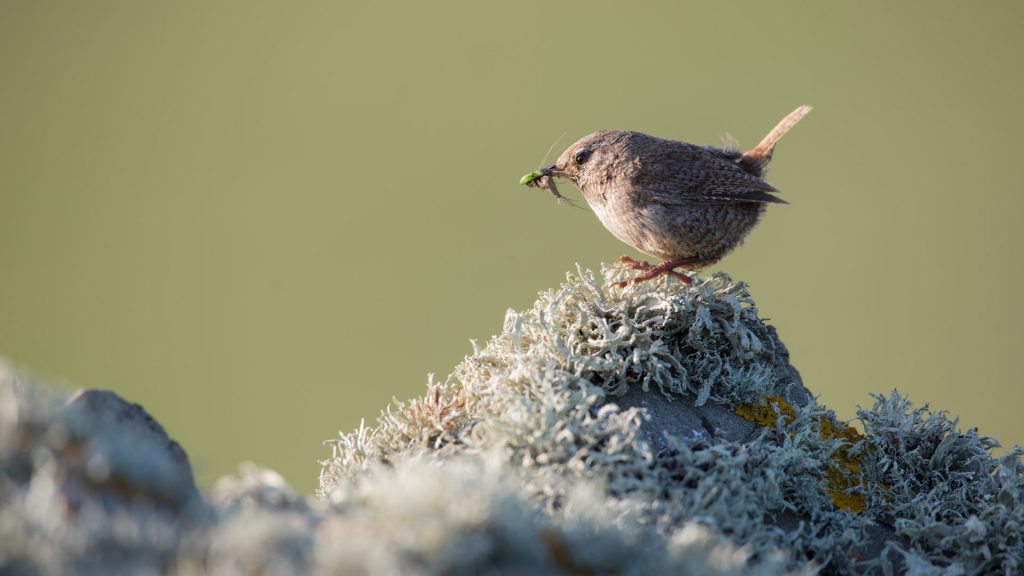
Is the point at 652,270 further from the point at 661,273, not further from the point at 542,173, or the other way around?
the point at 542,173

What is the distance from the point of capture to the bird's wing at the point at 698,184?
5465 mm

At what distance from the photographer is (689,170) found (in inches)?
221

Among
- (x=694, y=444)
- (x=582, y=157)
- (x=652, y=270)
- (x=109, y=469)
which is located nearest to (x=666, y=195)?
(x=652, y=270)

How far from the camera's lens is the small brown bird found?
5457 mm

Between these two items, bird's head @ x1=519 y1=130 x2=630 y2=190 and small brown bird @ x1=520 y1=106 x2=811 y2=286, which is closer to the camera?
small brown bird @ x1=520 y1=106 x2=811 y2=286

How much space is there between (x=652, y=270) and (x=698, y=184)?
80 centimetres

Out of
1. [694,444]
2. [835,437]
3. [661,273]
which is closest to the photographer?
[694,444]

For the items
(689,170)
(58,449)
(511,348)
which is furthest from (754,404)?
(58,449)

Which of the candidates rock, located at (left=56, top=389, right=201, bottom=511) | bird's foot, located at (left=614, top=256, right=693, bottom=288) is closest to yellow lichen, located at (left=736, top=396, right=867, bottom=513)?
bird's foot, located at (left=614, top=256, right=693, bottom=288)

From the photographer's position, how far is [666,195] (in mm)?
5438

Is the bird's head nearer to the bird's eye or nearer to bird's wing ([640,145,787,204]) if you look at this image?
the bird's eye

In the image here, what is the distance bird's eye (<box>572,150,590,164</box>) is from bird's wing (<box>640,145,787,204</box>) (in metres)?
0.51

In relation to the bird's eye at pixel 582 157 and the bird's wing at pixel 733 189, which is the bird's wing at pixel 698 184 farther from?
the bird's eye at pixel 582 157

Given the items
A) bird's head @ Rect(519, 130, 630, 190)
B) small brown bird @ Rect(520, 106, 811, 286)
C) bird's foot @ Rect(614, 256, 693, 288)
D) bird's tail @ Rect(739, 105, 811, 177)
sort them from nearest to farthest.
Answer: bird's foot @ Rect(614, 256, 693, 288) → small brown bird @ Rect(520, 106, 811, 286) → bird's head @ Rect(519, 130, 630, 190) → bird's tail @ Rect(739, 105, 811, 177)
